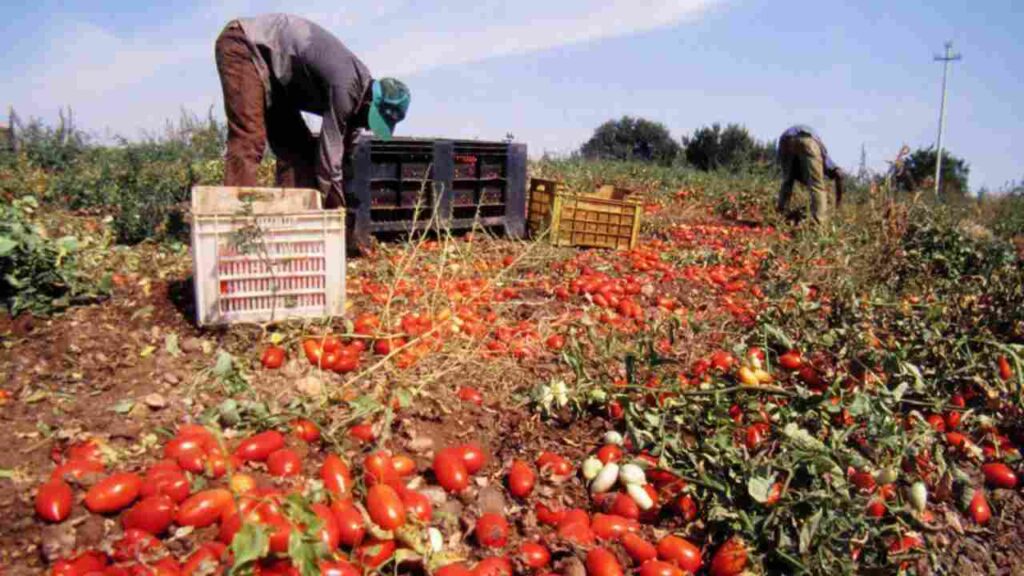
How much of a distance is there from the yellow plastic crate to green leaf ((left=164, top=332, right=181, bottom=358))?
3569mm

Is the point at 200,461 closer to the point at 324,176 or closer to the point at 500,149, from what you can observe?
the point at 324,176

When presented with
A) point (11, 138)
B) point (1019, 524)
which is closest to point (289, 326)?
point (1019, 524)

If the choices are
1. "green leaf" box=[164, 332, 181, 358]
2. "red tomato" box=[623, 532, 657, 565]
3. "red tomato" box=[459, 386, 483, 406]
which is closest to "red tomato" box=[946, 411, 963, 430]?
"red tomato" box=[623, 532, 657, 565]

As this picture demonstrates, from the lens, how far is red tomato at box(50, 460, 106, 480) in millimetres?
1910

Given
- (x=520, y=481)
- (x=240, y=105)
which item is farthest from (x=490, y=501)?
(x=240, y=105)

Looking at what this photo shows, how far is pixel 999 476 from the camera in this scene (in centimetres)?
270

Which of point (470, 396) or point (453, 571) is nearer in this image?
point (453, 571)

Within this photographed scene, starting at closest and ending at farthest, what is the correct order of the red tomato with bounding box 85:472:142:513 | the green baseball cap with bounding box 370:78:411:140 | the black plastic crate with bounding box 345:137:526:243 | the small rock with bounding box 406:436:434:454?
the red tomato with bounding box 85:472:142:513, the small rock with bounding box 406:436:434:454, the green baseball cap with bounding box 370:78:411:140, the black plastic crate with bounding box 345:137:526:243

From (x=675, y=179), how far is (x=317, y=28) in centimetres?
1096

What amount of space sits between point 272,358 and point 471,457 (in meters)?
1.11

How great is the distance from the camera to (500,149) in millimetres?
6145

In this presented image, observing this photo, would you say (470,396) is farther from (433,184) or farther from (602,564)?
(433,184)

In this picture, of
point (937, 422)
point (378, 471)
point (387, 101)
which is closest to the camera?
point (378, 471)

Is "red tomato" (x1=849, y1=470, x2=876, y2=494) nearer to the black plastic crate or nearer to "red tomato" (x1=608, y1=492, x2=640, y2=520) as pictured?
"red tomato" (x1=608, y1=492, x2=640, y2=520)
